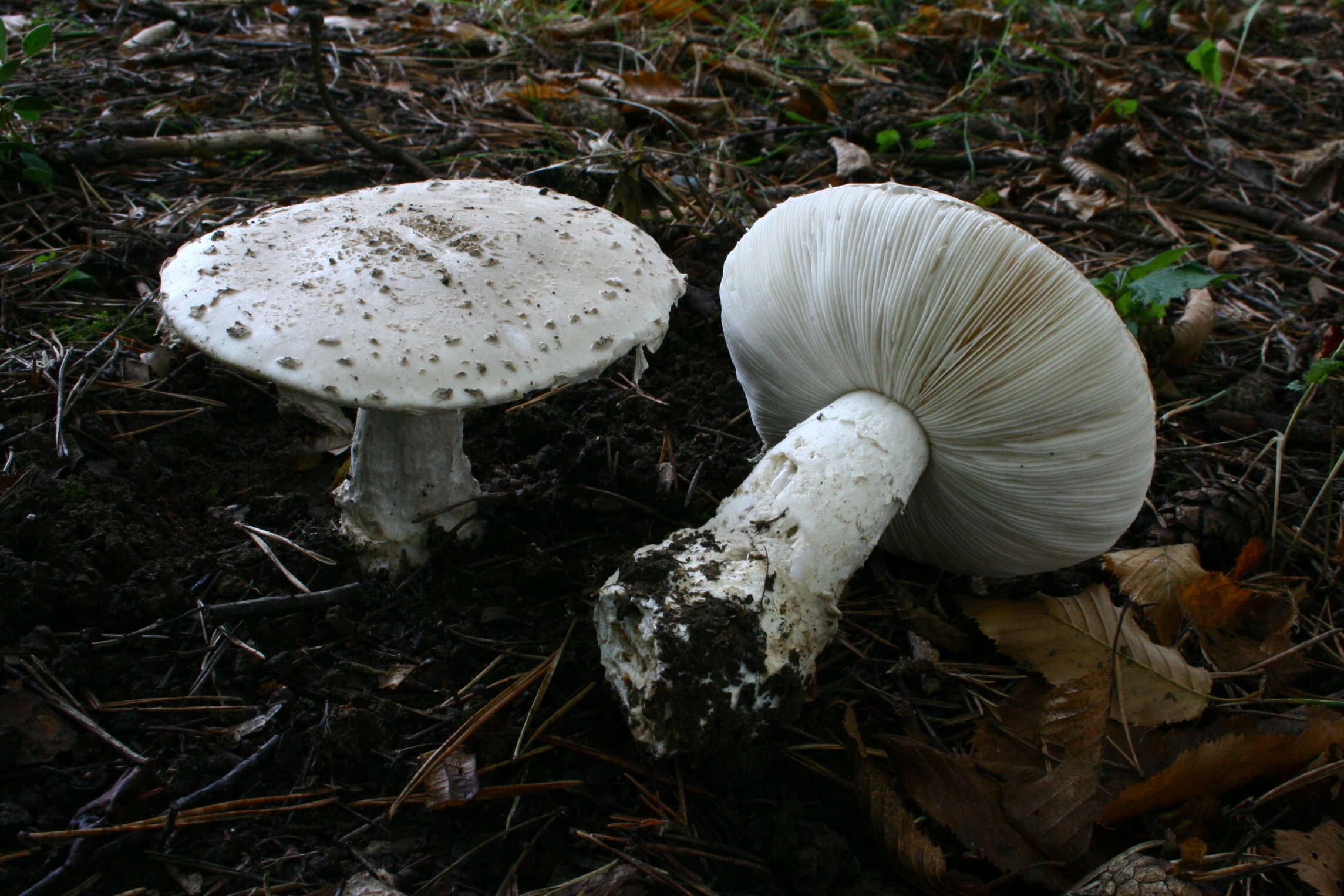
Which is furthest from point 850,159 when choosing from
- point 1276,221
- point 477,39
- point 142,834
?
point 142,834

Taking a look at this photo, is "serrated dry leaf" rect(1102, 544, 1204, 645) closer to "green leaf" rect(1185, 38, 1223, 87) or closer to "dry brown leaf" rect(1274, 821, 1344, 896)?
"dry brown leaf" rect(1274, 821, 1344, 896)

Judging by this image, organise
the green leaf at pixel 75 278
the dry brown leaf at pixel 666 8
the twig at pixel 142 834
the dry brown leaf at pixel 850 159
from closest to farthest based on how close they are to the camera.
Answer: the twig at pixel 142 834 < the green leaf at pixel 75 278 < the dry brown leaf at pixel 850 159 < the dry brown leaf at pixel 666 8

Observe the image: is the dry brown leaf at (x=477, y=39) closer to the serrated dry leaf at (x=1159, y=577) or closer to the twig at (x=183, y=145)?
the twig at (x=183, y=145)

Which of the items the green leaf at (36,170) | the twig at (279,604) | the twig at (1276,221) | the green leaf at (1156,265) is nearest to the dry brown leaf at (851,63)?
the twig at (1276,221)

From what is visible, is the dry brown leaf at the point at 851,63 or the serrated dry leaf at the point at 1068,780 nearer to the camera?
the serrated dry leaf at the point at 1068,780

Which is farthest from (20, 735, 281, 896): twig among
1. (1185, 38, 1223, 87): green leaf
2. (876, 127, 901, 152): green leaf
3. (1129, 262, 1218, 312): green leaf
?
(1185, 38, 1223, 87): green leaf

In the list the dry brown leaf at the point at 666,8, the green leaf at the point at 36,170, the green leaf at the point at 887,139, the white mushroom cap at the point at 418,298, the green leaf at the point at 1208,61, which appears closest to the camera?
the white mushroom cap at the point at 418,298

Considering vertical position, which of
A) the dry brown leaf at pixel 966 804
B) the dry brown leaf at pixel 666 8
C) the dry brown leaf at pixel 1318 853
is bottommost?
the dry brown leaf at pixel 966 804

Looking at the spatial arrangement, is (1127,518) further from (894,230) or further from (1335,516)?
(1335,516)
